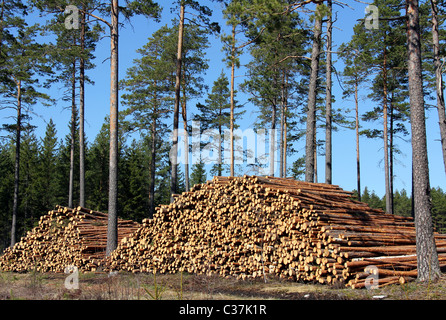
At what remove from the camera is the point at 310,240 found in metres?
8.35

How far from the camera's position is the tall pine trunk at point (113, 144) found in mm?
12352

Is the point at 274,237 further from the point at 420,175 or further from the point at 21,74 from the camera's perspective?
the point at 21,74

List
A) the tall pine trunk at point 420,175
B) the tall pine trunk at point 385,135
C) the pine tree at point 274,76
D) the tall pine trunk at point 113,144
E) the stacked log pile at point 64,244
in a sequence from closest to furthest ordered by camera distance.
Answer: the tall pine trunk at point 420,175 < the tall pine trunk at point 113,144 < the stacked log pile at point 64,244 < the pine tree at point 274,76 < the tall pine trunk at point 385,135

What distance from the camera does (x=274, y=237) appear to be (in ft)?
29.8

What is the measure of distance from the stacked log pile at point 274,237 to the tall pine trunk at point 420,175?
1.85 feet

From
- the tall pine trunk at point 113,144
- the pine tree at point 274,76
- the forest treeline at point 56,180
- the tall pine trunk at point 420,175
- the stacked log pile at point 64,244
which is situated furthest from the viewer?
the forest treeline at point 56,180

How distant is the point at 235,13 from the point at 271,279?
24.2ft

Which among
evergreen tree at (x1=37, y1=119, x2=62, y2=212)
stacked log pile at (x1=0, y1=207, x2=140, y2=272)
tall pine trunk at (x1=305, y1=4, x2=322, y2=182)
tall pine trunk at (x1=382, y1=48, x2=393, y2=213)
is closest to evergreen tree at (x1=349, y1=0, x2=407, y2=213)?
tall pine trunk at (x1=382, y1=48, x2=393, y2=213)

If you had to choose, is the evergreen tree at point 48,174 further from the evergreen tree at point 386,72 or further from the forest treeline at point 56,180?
the evergreen tree at point 386,72

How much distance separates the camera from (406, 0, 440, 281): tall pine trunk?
24.3 ft

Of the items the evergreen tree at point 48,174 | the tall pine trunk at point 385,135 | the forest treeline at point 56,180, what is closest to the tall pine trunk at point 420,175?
the tall pine trunk at point 385,135

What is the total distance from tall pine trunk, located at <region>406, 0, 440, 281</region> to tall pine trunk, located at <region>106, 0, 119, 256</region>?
8.59 metres

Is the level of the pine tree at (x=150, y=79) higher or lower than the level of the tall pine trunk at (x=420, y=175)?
higher
